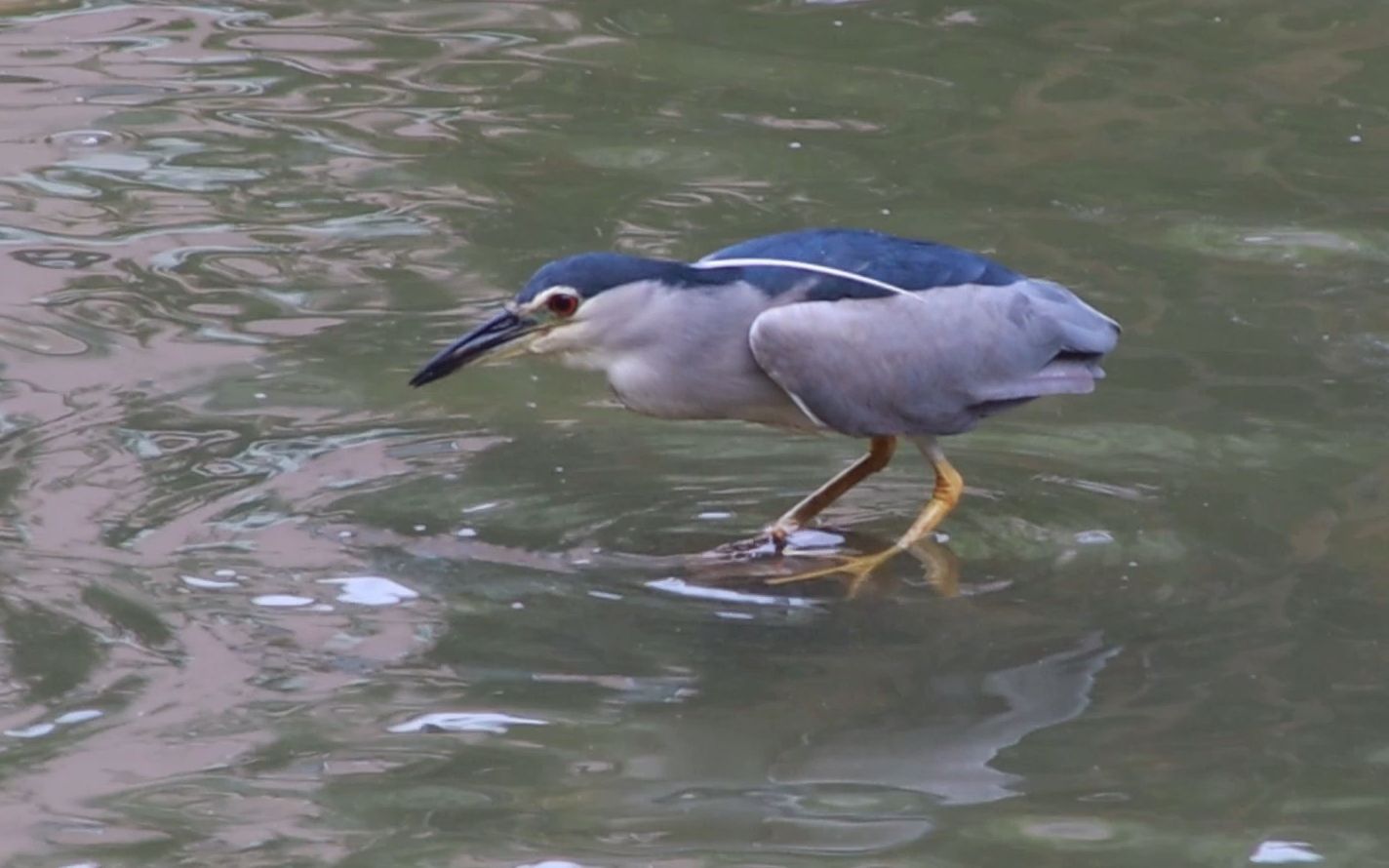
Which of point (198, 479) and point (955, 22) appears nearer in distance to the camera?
point (198, 479)

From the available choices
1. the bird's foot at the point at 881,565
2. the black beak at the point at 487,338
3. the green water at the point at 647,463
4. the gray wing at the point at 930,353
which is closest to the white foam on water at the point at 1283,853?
the green water at the point at 647,463

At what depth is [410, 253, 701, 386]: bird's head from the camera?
6.34 metres

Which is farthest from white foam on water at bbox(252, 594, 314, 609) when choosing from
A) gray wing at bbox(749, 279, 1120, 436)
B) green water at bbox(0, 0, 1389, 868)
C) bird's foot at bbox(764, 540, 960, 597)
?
gray wing at bbox(749, 279, 1120, 436)

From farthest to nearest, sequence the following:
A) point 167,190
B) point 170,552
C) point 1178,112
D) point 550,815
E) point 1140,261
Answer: point 1178,112 < point 167,190 < point 1140,261 < point 170,552 < point 550,815

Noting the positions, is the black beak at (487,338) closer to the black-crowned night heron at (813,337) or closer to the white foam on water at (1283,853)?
the black-crowned night heron at (813,337)

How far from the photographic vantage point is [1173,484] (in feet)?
23.4

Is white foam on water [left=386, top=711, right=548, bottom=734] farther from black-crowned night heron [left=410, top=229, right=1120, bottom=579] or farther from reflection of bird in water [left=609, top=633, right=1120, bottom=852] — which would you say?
black-crowned night heron [left=410, top=229, right=1120, bottom=579]

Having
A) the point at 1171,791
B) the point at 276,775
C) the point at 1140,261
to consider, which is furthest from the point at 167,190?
the point at 1171,791

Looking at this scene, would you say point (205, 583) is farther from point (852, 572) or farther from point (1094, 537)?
point (1094, 537)

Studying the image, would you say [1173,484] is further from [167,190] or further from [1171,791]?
[167,190]

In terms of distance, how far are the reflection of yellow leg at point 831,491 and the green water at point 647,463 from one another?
0.17m

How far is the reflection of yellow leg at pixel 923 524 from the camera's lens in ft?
21.8

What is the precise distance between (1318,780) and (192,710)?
2706mm

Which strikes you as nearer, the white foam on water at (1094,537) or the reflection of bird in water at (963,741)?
the reflection of bird in water at (963,741)
